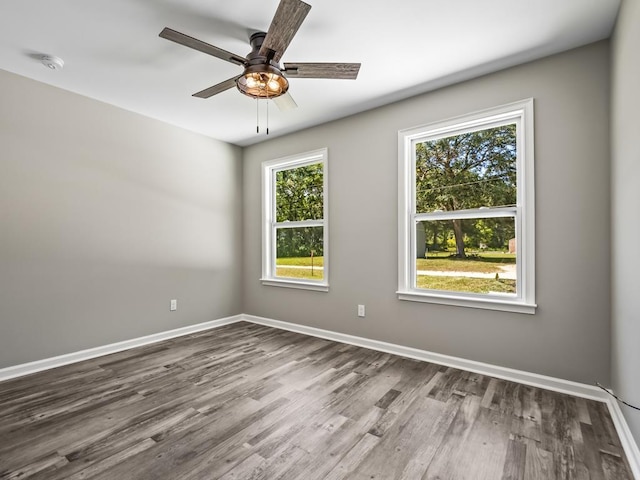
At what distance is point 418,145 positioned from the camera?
128 inches

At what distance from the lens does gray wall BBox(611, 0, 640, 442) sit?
162cm

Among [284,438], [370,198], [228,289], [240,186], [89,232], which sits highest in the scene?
[240,186]

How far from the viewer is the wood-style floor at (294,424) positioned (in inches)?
64.1

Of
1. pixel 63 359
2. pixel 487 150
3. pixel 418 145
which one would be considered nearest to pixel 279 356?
pixel 63 359

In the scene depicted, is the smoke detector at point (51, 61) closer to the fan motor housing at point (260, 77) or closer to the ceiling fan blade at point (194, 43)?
the ceiling fan blade at point (194, 43)

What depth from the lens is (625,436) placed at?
1.80 meters

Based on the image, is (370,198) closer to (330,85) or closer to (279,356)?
(330,85)

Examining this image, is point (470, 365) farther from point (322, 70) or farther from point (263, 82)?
point (263, 82)

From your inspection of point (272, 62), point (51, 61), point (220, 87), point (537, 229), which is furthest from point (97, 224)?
point (537, 229)

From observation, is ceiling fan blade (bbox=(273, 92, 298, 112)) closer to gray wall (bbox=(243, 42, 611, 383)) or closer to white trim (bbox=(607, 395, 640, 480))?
gray wall (bbox=(243, 42, 611, 383))

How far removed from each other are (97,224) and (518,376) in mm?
4064

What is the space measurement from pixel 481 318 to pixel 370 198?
156 cm

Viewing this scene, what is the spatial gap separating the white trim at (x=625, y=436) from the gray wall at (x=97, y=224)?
4.02m

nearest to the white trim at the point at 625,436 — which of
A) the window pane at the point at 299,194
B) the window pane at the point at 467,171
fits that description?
the window pane at the point at 467,171
